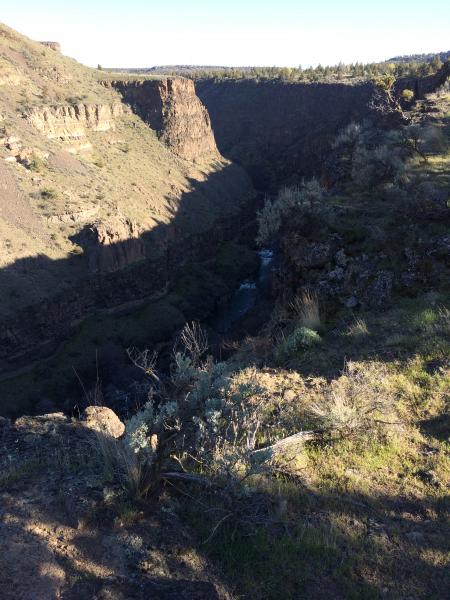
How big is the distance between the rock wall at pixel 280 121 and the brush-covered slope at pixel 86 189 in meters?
11.4

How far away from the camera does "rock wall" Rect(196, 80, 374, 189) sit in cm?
7869

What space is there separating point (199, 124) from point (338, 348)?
79.2m

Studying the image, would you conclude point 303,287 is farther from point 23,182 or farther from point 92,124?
point 92,124

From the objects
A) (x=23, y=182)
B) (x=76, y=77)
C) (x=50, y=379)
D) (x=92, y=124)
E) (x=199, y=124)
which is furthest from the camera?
(x=199, y=124)

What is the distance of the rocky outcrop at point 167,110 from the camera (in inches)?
2965

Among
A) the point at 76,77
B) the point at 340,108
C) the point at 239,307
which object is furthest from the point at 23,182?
the point at 340,108

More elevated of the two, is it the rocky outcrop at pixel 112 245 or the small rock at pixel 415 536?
the small rock at pixel 415 536

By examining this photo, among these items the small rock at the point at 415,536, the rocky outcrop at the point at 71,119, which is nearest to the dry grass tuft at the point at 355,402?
the small rock at the point at 415,536

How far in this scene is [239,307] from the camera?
46312mm

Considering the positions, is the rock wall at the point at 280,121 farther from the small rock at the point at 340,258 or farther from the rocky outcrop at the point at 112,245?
the small rock at the point at 340,258

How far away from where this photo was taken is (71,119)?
54.1 m

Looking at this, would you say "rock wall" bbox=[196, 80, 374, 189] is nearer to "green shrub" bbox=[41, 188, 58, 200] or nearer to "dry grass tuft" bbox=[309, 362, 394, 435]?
"green shrub" bbox=[41, 188, 58, 200]

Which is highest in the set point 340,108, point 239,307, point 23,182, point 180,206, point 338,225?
point 340,108

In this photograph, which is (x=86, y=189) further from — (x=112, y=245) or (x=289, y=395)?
(x=289, y=395)
